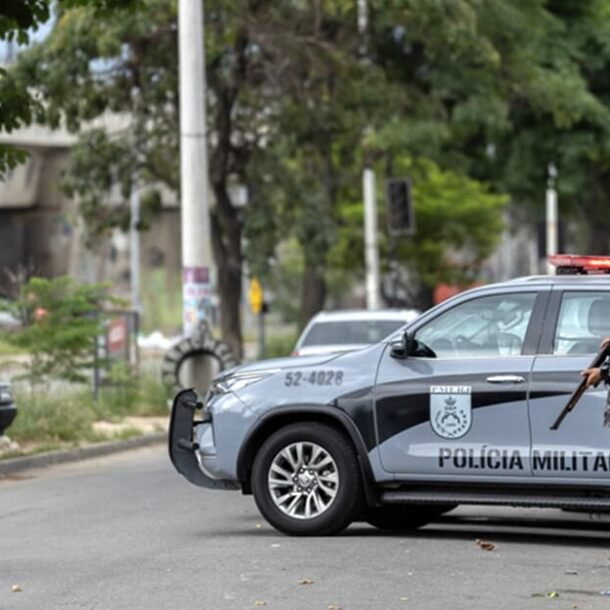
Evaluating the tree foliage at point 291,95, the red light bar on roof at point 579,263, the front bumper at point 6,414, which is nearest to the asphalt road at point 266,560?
the red light bar on roof at point 579,263

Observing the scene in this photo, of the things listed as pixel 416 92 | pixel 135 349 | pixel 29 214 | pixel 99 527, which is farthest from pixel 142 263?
pixel 99 527

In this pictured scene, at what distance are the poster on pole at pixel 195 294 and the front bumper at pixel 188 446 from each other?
12.5m

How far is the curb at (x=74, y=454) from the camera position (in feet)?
60.0

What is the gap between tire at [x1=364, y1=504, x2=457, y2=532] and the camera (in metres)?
12.8

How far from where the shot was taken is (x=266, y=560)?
11070 millimetres

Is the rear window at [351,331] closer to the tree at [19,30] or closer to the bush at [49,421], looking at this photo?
the bush at [49,421]

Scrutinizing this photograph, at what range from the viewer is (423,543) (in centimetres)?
1198

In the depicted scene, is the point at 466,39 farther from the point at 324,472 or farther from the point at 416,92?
the point at 324,472

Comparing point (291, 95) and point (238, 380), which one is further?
point (291, 95)

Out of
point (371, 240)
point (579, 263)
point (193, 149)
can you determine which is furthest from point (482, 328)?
point (371, 240)

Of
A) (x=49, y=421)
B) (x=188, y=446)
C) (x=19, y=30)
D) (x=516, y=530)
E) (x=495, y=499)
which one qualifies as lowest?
(x=516, y=530)

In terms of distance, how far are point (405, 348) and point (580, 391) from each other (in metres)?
1.30

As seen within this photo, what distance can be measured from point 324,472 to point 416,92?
967 inches

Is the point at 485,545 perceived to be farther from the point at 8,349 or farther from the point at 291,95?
the point at 291,95
